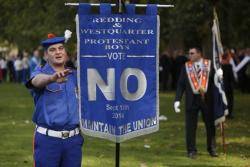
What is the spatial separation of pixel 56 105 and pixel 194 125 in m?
6.42

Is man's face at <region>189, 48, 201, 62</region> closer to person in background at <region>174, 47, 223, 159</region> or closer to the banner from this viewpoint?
person in background at <region>174, 47, 223, 159</region>

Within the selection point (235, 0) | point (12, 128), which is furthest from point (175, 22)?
point (12, 128)

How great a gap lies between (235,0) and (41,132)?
54.6 feet

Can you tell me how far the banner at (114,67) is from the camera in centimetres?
754

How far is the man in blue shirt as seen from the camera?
7453 millimetres

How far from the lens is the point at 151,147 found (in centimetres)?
1525

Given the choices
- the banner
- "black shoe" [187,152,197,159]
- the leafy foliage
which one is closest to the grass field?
"black shoe" [187,152,197,159]

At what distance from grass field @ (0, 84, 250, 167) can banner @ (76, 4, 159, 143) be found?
5.12 m

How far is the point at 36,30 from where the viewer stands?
40406 millimetres

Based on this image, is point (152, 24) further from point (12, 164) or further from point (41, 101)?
point (12, 164)

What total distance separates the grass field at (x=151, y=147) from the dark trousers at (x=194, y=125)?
259mm

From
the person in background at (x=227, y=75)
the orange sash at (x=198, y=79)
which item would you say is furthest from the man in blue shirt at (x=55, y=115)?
the person in background at (x=227, y=75)

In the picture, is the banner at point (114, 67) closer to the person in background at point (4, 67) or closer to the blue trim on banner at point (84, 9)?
the blue trim on banner at point (84, 9)

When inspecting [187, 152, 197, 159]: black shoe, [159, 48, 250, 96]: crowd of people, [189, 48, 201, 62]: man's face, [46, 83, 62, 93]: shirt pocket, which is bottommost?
[159, 48, 250, 96]: crowd of people
